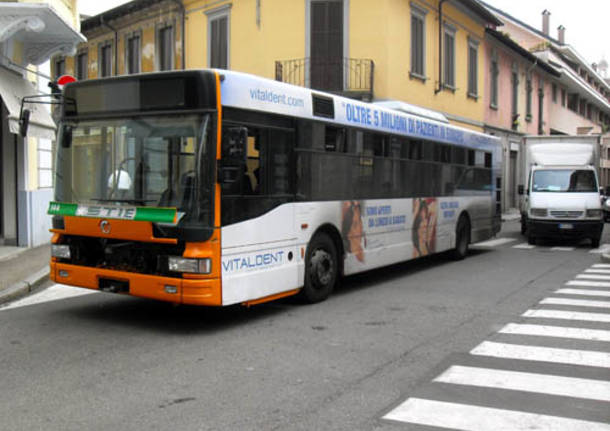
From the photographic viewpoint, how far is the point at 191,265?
659 centimetres

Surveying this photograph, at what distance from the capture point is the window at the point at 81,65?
2803 cm

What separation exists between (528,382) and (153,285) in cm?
376

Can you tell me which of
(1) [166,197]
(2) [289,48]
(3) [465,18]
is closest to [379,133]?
(1) [166,197]

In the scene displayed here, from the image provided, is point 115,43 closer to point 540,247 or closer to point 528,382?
point 540,247

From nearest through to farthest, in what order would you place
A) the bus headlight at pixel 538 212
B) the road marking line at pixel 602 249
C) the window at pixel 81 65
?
the road marking line at pixel 602 249 < the bus headlight at pixel 538 212 < the window at pixel 81 65

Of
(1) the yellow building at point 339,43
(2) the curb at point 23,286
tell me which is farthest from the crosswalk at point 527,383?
(1) the yellow building at point 339,43

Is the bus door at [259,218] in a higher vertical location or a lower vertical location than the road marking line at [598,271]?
higher

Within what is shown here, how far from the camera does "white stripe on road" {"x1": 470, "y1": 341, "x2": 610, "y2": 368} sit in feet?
19.4

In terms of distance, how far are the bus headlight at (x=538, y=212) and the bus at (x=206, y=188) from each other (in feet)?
29.2

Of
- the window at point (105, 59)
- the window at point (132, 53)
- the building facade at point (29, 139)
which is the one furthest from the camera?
the window at point (105, 59)

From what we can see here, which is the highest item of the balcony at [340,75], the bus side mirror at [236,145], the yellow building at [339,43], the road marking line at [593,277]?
the yellow building at [339,43]

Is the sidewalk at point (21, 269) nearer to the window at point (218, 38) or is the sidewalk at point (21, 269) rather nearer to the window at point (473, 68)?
the window at point (218, 38)

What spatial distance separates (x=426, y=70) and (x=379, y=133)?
41.9ft

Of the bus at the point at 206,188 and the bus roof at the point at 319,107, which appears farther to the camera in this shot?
the bus roof at the point at 319,107
